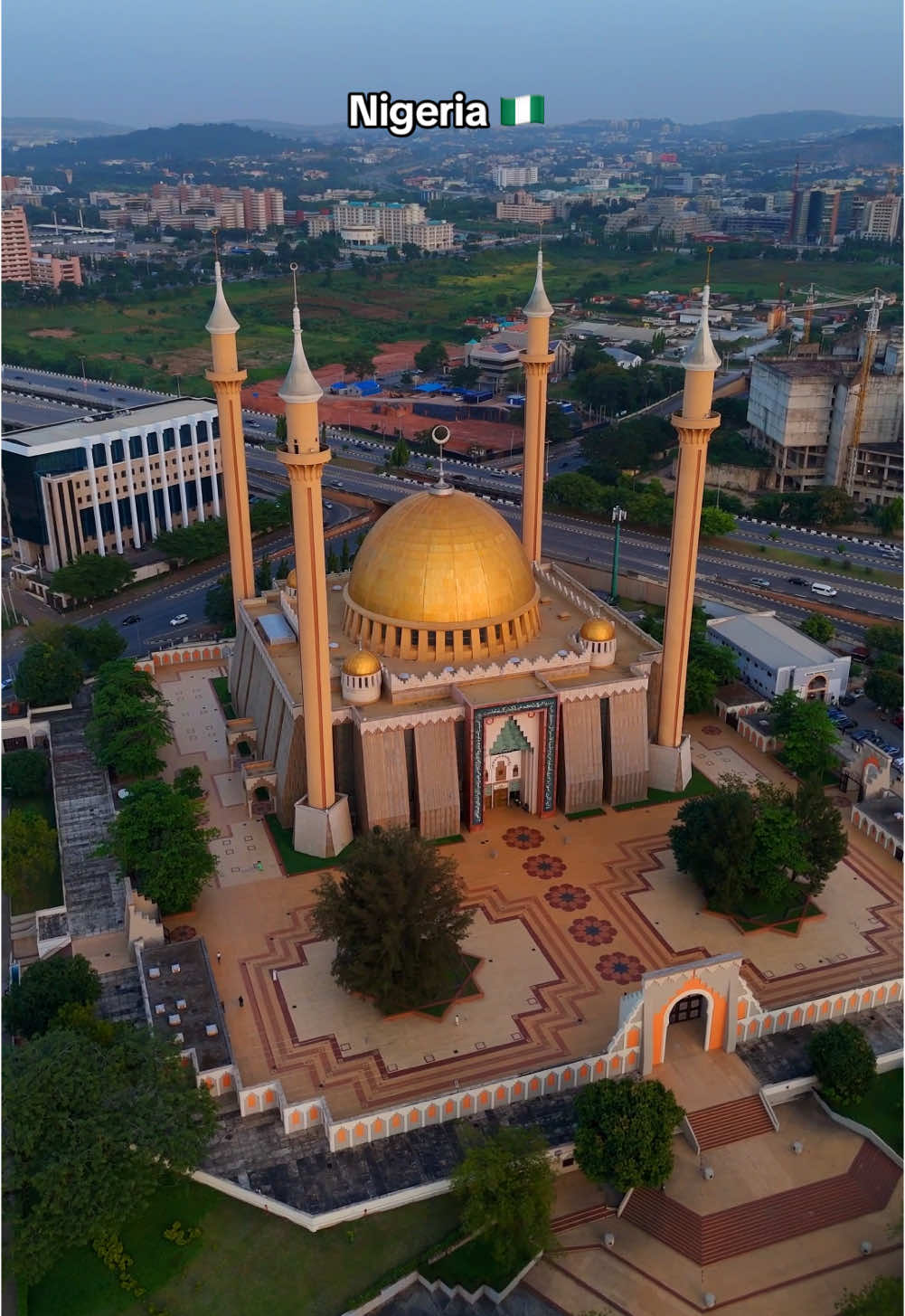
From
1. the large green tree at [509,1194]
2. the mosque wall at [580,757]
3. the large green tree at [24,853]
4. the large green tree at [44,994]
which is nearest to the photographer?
the large green tree at [509,1194]

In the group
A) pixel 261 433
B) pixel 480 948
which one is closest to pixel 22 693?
pixel 480 948

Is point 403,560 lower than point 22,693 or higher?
higher

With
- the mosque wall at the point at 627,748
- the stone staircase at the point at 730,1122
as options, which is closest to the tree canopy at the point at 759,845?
the mosque wall at the point at 627,748

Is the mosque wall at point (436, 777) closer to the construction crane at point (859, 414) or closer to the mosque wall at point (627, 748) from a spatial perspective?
the mosque wall at point (627, 748)

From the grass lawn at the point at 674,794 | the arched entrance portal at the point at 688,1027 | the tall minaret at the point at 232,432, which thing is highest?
the tall minaret at the point at 232,432

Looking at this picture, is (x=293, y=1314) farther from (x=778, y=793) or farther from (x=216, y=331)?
(x=216, y=331)

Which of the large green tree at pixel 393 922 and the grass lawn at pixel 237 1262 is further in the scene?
the large green tree at pixel 393 922

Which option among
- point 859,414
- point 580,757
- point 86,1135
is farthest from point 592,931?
point 859,414

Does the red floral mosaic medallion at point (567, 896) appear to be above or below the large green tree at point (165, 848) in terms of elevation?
below
